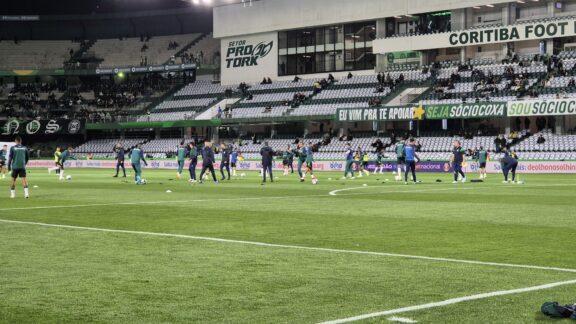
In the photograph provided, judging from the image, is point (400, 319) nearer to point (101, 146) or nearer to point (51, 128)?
point (101, 146)

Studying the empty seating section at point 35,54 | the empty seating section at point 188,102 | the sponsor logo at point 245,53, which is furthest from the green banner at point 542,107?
the empty seating section at point 35,54

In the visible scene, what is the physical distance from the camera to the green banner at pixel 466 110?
64562 mm

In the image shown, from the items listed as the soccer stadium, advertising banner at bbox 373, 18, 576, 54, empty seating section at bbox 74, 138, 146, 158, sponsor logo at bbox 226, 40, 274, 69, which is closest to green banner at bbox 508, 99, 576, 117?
the soccer stadium

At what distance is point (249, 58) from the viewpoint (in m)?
93.2

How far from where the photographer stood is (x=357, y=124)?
8031 centimetres

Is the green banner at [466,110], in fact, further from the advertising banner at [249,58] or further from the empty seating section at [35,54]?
the empty seating section at [35,54]

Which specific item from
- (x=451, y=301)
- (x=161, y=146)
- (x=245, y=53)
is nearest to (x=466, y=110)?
(x=245, y=53)

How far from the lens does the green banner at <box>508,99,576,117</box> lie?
2370 inches

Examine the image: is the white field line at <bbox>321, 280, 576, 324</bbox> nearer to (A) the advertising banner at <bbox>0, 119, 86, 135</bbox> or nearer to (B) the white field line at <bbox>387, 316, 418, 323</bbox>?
(B) the white field line at <bbox>387, 316, 418, 323</bbox>

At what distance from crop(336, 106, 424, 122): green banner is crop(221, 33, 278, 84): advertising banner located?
62.2 ft

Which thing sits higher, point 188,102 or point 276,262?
Answer: point 188,102

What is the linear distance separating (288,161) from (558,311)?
4985 cm

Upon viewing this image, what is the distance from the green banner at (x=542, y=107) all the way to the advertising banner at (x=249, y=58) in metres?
34.7

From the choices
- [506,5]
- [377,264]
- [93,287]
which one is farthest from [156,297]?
[506,5]
